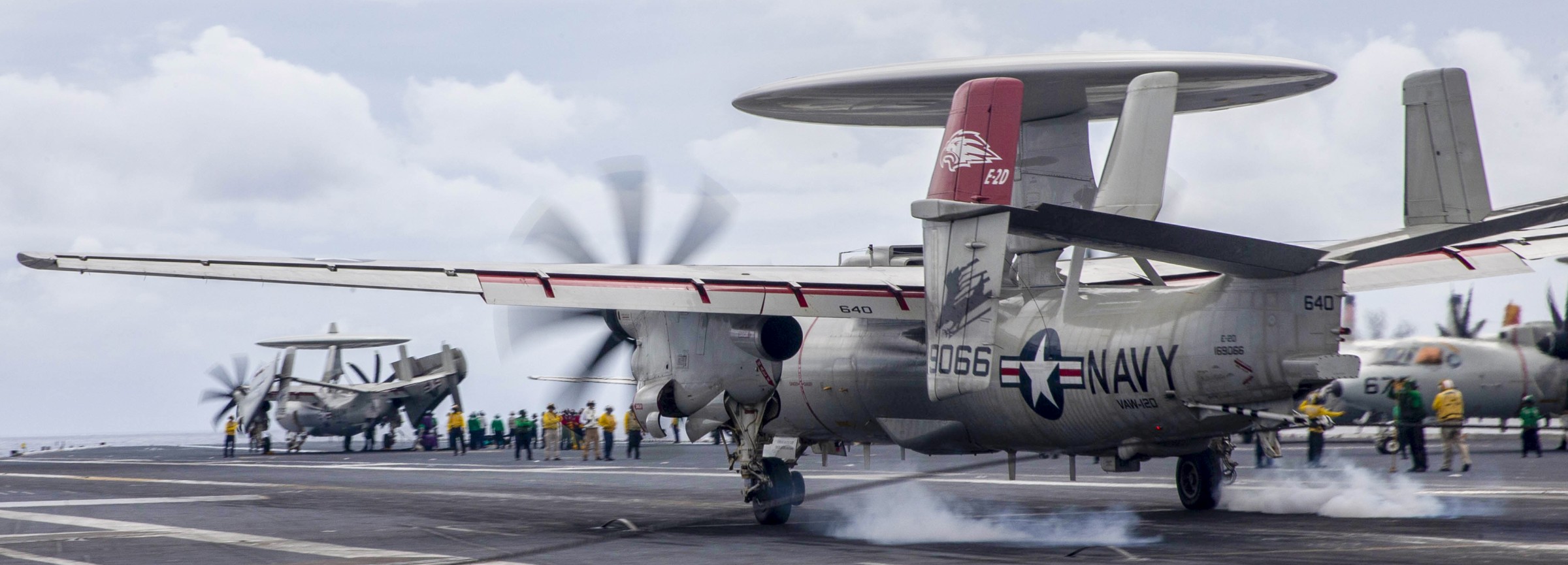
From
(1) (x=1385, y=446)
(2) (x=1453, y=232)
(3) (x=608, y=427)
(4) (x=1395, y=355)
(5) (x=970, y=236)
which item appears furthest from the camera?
(3) (x=608, y=427)

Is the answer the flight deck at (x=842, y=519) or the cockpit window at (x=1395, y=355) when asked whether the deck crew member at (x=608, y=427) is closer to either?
the flight deck at (x=842, y=519)

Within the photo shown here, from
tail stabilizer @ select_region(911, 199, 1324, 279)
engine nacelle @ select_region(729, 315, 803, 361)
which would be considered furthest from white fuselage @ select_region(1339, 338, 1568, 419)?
tail stabilizer @ select_region(911, 199, 1324, 279)

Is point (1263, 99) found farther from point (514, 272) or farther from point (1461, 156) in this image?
point (514, 272)

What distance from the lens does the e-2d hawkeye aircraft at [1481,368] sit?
30.8 m

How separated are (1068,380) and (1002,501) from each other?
7.95 metres

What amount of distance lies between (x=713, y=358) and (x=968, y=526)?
3933 mm

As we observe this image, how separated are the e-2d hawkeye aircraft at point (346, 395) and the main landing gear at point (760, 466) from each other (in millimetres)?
37413

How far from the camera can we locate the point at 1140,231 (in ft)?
35.2

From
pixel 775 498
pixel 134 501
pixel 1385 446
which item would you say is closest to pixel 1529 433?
pixel 1385 446

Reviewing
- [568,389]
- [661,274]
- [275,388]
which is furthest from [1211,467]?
[275,388]

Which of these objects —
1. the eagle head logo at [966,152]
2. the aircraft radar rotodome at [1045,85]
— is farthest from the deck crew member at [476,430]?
the eagle head logo at [966,152]

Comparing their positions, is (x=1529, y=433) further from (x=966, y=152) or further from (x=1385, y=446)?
(x=966, y=152)

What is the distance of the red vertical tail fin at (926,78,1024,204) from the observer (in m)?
12.0

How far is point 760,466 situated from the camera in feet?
55.2
